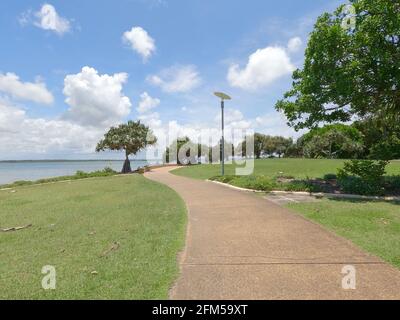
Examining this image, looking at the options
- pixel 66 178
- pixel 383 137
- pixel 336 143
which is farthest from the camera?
pixel 336 143

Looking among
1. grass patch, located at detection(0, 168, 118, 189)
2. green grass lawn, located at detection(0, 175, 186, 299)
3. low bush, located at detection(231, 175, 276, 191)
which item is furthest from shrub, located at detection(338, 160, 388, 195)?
grass patch, located at detection(0, 168, 118, 189)

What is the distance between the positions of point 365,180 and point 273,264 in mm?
8395

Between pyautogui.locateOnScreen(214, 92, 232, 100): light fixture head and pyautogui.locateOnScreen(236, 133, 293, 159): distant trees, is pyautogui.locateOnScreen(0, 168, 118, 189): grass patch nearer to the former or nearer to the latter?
pyautogui.locateOnScreen(214, 92, 232, 100): light fixture head

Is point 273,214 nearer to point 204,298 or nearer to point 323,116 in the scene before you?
point 204,298

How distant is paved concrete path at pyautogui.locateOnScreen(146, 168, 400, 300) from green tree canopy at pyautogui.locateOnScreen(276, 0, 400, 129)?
670cm

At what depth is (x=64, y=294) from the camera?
3.92m

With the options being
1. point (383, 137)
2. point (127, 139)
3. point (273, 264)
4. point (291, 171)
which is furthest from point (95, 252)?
point (127, 139)

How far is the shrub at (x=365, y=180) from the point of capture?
10984 mm

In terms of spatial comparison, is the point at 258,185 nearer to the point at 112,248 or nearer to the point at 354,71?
the point at 354,71

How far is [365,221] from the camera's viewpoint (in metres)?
7.14

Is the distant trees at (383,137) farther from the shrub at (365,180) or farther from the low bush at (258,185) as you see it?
the low bush at (258,185)

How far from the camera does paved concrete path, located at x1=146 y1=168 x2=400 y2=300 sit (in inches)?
150

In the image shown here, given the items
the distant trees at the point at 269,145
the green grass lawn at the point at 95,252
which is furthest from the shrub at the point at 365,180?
the distant trees at the point at 269,145

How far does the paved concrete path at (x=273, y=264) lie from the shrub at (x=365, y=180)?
15.7 feet
